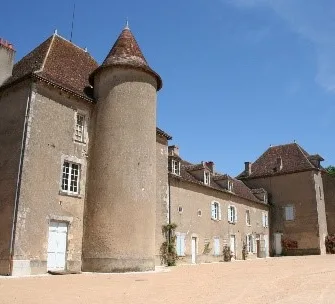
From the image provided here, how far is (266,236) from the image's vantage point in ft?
111

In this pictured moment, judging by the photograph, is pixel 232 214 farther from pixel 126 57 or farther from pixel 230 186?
pixel 126 57

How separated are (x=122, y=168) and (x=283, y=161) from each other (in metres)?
24.1

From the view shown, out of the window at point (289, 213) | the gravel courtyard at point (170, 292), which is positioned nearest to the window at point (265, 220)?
the window at point (289, 213)

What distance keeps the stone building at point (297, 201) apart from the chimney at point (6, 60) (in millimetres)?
25935

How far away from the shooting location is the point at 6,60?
16.8m

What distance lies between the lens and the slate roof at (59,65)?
16.0 meters

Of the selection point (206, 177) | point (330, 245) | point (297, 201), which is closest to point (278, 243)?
point (297, 201)

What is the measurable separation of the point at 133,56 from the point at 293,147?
2432 cm

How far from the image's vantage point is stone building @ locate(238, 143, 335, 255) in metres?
33.1

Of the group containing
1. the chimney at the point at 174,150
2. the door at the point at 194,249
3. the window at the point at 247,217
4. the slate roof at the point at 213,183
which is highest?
the chimney at the point at 174,150

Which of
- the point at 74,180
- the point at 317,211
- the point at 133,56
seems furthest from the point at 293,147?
the point at 74,180

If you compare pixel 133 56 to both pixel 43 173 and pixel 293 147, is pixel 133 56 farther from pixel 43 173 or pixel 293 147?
pixel 293 147

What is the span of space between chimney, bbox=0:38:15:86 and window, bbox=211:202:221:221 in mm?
16049

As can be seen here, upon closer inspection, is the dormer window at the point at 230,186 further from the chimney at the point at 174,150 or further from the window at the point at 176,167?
the window at the point at 176,167
